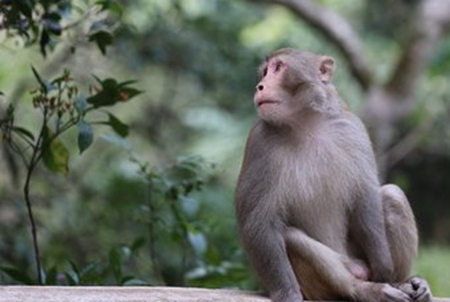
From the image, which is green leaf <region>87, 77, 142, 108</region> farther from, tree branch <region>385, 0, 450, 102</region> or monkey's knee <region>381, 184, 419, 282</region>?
tree branch <region>385, 0, 450, 102</region>

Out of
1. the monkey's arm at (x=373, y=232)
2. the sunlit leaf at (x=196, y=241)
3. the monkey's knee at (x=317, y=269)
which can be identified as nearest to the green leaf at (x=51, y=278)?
the sunlit leaf at (x=196, y=241)

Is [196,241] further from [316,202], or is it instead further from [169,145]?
[169,145]

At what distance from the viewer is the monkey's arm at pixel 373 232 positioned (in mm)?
4289

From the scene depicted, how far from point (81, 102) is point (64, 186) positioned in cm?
403

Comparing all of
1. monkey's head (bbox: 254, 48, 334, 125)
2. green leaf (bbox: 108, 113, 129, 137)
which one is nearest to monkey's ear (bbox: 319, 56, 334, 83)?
monkey's head (bbox: 254, 48, 334, 125)

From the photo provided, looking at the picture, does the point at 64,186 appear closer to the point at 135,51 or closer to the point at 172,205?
the point at 135,51

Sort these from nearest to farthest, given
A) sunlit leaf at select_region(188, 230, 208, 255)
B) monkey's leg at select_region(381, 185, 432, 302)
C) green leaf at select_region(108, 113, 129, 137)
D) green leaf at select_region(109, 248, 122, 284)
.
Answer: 1. monkey's leg at select_region(381, 185, 432, 302)
2. green leaf at select_region(108, 113, 129, 137)
3. green leaf at select_region(109, 248, 122, 284)
4. sunlit leaf at select_region(188, 230, 208, 255)

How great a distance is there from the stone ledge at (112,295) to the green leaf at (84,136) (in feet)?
2.01

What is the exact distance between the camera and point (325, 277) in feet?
13.7

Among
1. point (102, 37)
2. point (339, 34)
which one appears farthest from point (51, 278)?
point (339, 34)

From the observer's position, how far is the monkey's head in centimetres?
423

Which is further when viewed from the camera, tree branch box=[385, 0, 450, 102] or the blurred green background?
tree branch box=[385, 0, 450, 102]

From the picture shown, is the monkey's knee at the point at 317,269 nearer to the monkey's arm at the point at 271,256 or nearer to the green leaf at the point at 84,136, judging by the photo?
the monkey's arm at the point at 271,256

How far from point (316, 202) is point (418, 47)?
5776 mm
